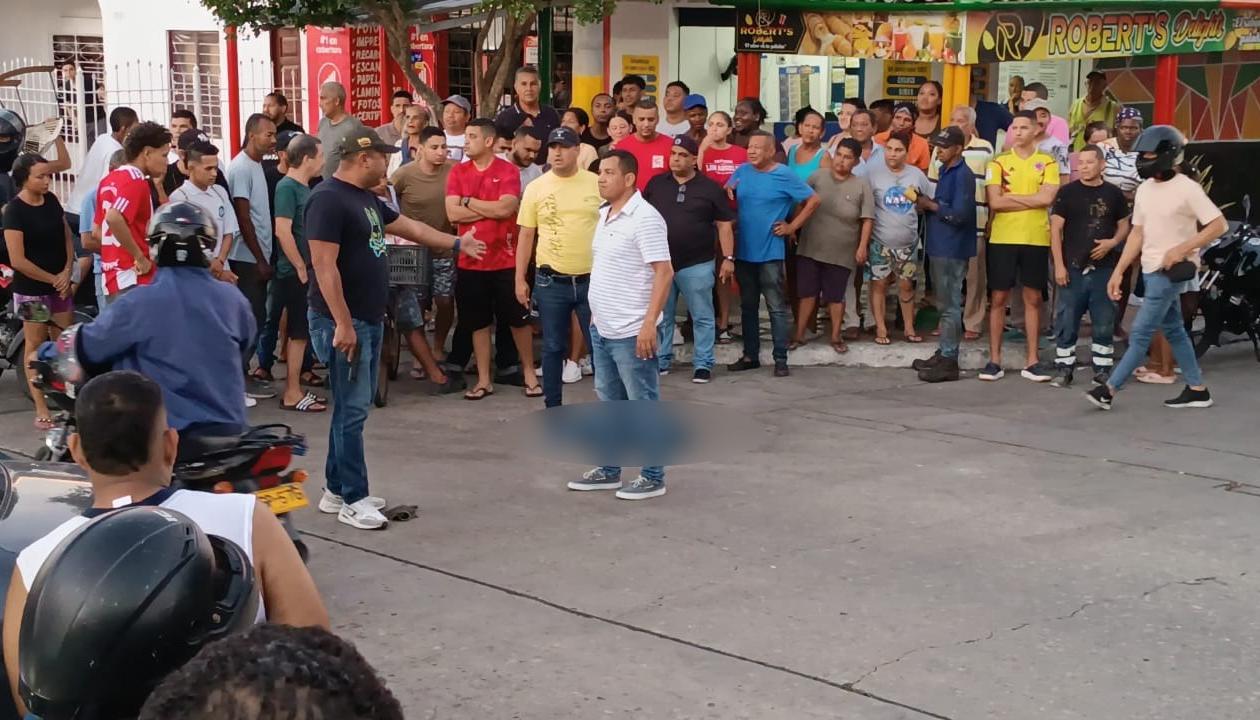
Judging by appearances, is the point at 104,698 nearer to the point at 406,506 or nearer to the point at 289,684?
the point at 289,684

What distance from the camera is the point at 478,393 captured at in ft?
35.2

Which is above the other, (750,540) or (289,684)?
(289,684)

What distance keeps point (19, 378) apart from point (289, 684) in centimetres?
953

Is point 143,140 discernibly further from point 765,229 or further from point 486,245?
point 765,229

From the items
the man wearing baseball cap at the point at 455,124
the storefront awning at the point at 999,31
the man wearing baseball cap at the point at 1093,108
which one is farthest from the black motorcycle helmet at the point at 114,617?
the man wearing baseball cap at the point at 1093,108

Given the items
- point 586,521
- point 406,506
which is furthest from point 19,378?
point 586,521

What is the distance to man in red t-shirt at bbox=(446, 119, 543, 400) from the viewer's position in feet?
35.2

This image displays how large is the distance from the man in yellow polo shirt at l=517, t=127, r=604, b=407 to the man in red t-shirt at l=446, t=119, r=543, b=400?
0.98 m

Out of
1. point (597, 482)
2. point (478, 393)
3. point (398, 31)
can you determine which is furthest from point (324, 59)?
point (597, 482)

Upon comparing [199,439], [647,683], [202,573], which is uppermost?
[202,573]

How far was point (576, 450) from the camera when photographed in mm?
8742

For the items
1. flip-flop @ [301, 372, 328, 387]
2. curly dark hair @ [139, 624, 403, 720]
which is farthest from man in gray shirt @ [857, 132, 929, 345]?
curly dark hair @ [139, 624, 403, 720]

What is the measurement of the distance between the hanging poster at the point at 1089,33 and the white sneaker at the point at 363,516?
278 inches

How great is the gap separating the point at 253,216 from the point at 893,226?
4.75 meters
